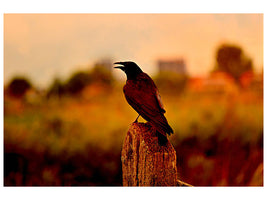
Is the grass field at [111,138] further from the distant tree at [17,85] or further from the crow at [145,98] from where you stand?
the crow at [145,98]

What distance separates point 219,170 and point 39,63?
2270mm

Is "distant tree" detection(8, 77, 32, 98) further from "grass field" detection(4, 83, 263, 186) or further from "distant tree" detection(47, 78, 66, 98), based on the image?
"distant tree" detection(47, 78, 66, 98)

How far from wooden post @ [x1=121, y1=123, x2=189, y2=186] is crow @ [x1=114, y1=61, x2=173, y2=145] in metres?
0.14

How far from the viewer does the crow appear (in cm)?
197

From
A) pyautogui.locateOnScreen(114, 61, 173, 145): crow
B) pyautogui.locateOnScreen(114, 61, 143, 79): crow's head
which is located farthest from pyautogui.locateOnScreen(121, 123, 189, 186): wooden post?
pyautogui.locateOnScreen(114, 61, 143, 79): crow's head

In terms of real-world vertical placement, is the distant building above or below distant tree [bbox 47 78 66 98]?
above

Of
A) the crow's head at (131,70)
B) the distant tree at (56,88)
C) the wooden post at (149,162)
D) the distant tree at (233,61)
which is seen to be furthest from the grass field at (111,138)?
the wooden post at (149,162)

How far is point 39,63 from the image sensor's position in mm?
3295

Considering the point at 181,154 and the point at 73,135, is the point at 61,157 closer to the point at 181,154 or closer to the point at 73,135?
the point at 73,135

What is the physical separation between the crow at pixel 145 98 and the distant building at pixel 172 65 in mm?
907

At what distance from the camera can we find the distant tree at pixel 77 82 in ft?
11.0

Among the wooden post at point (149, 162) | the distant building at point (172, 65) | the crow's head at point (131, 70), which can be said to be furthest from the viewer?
the distant building at point (172, 65)

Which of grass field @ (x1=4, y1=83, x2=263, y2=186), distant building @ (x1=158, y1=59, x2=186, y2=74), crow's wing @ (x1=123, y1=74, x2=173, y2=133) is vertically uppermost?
distant building @ (x1=158, y1=59, x2=186, y2=74)

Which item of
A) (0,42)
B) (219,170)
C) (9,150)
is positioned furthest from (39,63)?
(219,170)
